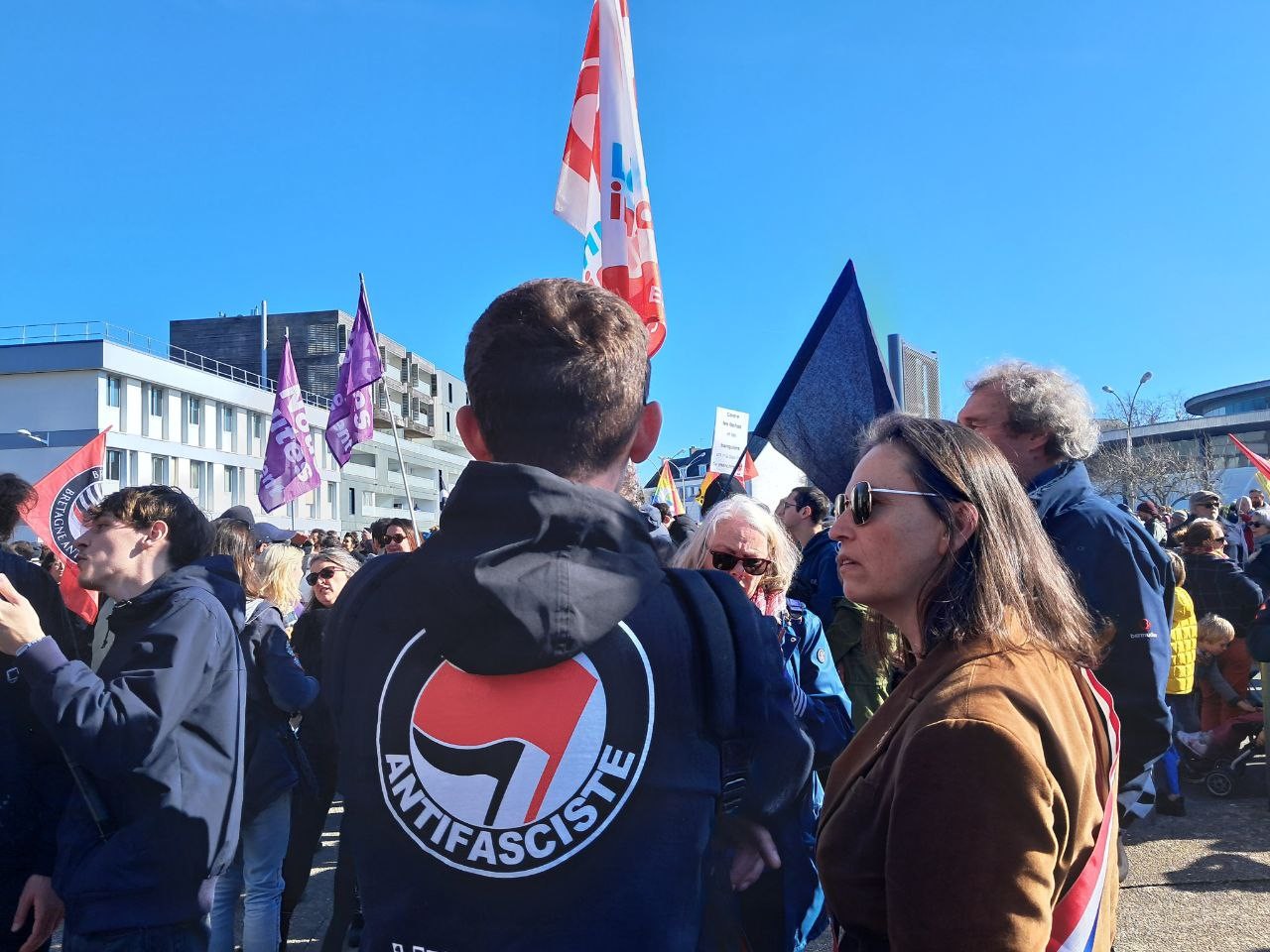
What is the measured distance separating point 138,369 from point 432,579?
151ft

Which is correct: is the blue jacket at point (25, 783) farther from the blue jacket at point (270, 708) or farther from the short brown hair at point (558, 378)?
the short brown hair at point (558, 378)

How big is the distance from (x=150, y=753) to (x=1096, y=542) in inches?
111

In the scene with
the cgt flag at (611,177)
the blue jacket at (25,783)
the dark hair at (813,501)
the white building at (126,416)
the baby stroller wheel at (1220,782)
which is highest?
the white building at (126,416)

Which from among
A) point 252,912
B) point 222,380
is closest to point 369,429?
point 252,912

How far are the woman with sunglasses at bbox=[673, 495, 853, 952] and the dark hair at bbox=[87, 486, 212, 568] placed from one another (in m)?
1.66

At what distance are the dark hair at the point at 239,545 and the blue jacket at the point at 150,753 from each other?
175 cm

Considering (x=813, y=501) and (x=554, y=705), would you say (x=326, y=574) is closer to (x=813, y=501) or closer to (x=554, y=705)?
(x=813, y=501)

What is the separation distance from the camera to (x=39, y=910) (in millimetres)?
3055

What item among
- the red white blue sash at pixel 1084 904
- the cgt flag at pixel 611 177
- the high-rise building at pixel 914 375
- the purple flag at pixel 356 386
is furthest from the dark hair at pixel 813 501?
the purple flag at pixel 356 386

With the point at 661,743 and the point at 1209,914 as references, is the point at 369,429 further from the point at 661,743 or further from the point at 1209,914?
the point at 661,743

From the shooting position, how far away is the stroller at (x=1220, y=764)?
684cm

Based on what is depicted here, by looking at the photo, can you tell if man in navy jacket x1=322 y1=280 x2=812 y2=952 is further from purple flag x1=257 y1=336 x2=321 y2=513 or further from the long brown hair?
purple flag x1=257 y1=336 x2=321 y2=513

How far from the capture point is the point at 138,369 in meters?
41.9

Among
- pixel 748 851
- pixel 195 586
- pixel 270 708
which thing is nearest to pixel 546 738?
pixel 748 851
